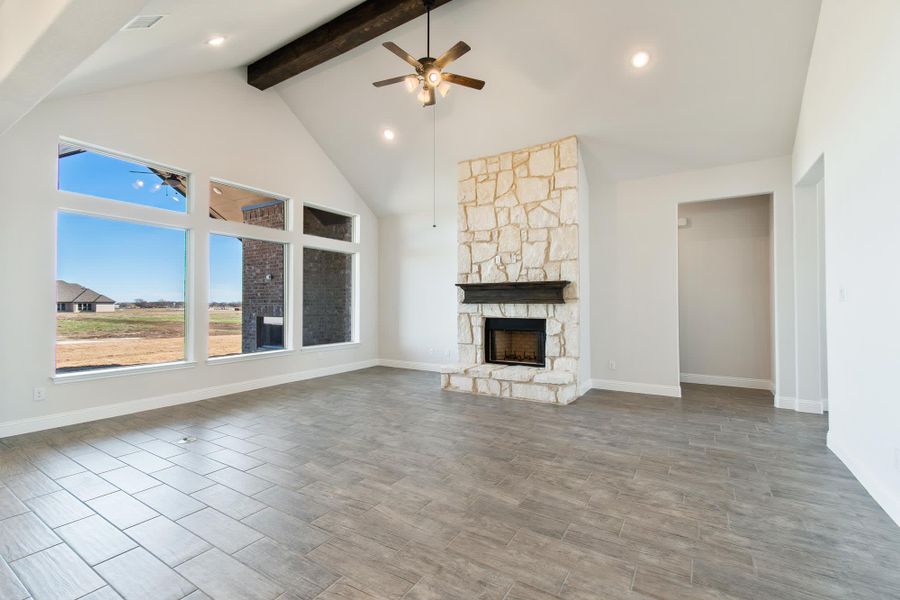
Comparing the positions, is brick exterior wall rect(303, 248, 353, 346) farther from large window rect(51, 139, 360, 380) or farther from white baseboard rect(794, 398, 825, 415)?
white baseboard rect(794, 398, 825, 415)

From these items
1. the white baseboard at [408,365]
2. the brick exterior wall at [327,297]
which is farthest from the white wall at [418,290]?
the brick exterior wall at [327,297]

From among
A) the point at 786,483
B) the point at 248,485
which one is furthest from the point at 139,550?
the point at 786,483

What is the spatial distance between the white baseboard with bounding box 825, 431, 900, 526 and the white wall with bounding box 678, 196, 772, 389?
268cm

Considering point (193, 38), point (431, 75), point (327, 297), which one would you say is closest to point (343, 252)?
point (327, 297)

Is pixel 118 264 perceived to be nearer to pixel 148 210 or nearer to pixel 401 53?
pixel 148 210

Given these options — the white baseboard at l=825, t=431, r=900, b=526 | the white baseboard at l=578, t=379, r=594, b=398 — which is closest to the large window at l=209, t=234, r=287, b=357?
the white baseboard at l=578, t=379, r=594, b=398

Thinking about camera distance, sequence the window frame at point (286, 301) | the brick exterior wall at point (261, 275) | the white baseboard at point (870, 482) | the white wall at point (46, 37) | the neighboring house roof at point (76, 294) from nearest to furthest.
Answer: the white wall at point (46, 37) < the white baseboard at point (870, 482) < the neighboring house roof at point (76, 294) < the window frame at point (286, 301) < the brick exterior wall at point (261, 275)

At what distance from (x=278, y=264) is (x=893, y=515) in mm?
6794

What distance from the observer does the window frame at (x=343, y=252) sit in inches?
257

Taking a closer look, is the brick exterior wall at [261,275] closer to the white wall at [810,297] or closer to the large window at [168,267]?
the large window at [168,267]

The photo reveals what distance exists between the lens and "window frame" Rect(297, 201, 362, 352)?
257 inches

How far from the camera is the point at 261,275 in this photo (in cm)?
612

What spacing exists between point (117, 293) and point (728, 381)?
26.6 ft

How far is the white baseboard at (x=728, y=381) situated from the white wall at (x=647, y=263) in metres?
1.10
